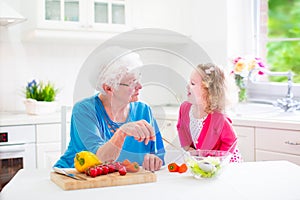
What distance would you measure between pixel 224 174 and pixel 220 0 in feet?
7.35

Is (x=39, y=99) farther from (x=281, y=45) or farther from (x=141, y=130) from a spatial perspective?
(x=141, y=130)

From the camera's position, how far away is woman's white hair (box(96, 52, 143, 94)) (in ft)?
5.81

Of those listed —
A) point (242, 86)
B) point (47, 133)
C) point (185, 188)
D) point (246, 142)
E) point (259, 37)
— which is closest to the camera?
point (185, 188)

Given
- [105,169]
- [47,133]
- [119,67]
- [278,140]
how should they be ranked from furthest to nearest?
1. [47,133]
2. [278,140]
3. [119,67]
4. [105,169]

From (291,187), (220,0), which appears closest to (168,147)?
(291,187)

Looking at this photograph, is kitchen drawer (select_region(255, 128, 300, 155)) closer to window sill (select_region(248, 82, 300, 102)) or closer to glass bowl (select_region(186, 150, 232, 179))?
window sill (select_region(248, 82, 300, 102))

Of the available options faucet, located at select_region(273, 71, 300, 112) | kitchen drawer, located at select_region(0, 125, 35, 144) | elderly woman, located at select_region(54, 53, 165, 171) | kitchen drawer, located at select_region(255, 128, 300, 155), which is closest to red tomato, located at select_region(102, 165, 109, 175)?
elderly woman, located at select_region(54, 53, 165, 171)

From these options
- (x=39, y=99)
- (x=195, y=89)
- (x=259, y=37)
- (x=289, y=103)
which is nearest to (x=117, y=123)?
(x=195, y=89)

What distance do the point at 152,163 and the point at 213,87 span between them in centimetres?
49

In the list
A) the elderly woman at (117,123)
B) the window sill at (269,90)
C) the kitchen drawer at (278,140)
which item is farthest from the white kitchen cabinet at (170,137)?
the window sill at (269,90)

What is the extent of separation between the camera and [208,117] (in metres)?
2.21

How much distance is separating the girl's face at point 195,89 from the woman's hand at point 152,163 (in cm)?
26

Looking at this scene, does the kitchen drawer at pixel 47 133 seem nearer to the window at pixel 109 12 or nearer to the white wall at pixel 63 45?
the white wall at pixel 63 45

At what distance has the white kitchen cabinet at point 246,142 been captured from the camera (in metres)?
2.94
